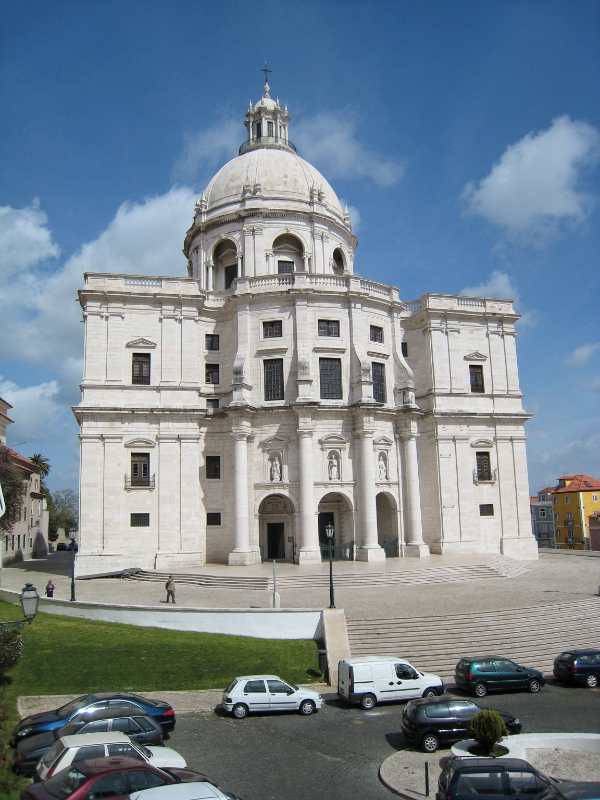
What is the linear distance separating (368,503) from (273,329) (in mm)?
12943

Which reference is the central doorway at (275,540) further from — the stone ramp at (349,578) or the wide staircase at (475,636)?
the wide staircase at (475,636)

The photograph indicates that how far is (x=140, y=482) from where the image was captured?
4050cm

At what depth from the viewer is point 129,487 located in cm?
4012

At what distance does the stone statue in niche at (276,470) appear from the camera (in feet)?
137

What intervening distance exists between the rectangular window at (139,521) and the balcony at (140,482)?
1.67 metres

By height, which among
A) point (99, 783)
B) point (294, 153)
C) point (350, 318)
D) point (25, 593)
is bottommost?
A: point (99, 783)

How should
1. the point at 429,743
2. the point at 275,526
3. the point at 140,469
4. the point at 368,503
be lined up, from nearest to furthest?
1. the point at 429,743
2. the point at 140,469
3. the point at 368,503
4. the point at 275,526

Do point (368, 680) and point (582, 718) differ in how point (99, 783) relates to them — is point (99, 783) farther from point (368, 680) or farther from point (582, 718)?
point (582, 718)

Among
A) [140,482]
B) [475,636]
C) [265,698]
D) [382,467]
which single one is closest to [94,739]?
[265,698]

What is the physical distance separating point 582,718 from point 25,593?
1477cm

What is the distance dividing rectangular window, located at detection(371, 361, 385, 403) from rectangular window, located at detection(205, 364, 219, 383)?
10.7m

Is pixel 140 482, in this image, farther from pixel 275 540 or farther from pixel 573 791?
pixel 573 791

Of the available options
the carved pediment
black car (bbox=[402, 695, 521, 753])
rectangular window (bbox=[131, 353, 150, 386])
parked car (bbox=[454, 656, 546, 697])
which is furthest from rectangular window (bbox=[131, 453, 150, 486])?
black car (bbox=[402, 695, 521, 753])

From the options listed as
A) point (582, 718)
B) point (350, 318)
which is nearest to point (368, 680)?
point (582, 718)
